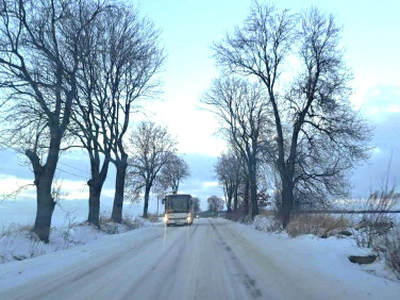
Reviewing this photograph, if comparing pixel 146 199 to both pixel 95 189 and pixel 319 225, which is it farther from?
pixel 319 225

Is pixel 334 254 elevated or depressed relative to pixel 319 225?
depressed

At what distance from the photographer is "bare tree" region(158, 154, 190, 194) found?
2907 inches

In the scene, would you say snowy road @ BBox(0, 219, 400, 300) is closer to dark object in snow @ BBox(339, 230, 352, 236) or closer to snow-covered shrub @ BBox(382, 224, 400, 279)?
snow-covered shrub @ BBox(382, 224, 400, 279)

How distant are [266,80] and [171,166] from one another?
135ft

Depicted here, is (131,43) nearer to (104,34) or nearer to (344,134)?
(104,34)

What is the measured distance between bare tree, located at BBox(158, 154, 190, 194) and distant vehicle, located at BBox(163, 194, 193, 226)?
19004 millimetres

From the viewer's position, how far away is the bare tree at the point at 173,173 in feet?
242

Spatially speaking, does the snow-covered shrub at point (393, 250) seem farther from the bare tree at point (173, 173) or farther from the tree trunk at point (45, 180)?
the bare tree at point (173, 173)

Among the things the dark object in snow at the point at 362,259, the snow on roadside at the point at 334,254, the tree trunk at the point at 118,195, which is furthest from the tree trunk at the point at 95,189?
the dark object in snow at the point at 362,259

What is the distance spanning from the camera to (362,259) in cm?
1252

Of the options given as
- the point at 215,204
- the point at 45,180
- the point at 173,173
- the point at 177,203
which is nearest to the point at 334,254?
the point at 45,180

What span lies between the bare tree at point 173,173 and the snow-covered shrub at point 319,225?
47.1m

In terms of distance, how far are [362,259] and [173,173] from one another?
72096 millimetres

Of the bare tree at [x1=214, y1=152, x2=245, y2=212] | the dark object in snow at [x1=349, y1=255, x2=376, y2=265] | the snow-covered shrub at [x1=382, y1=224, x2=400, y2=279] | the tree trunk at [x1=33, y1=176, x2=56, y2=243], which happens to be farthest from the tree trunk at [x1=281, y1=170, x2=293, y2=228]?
the bare tree at [x1=214, y1=152, x2=245, y2=212]
